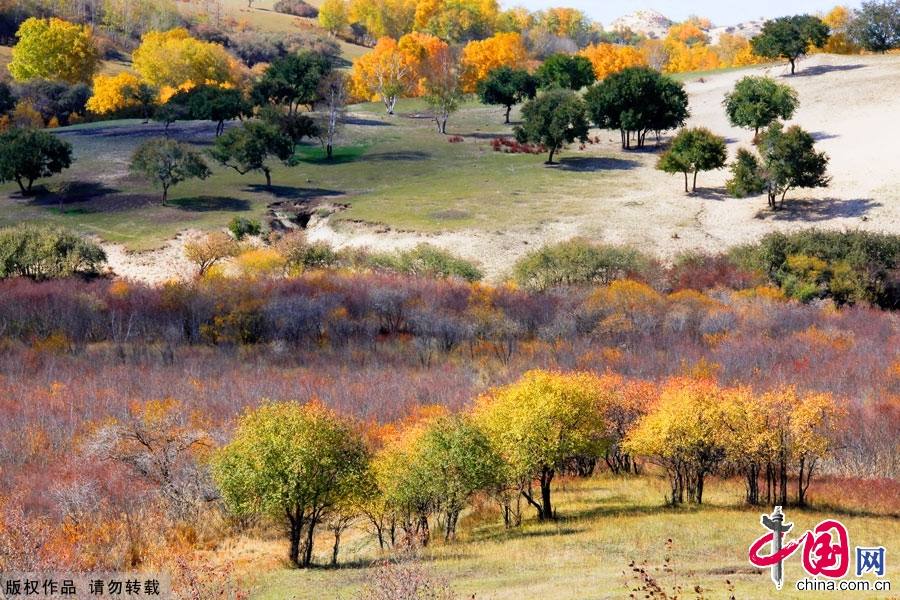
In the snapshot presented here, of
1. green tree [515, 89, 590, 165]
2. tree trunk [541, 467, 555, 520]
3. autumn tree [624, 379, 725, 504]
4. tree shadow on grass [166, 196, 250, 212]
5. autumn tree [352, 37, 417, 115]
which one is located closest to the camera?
tree trunk [541, 467, 555, 520]

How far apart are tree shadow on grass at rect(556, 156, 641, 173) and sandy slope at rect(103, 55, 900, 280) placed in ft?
5.74

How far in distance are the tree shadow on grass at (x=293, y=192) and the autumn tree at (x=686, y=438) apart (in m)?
55.9

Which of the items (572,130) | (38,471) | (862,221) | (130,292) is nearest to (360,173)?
(572,130)

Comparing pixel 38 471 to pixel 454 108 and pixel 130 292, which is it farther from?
pixel 454 108

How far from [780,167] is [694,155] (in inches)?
388

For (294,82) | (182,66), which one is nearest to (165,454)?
(294,82)

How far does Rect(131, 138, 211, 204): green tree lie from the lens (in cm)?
10112

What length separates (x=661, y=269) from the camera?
86.4 metres

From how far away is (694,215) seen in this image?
96312 millimetres

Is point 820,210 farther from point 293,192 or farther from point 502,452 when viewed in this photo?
point 502,452

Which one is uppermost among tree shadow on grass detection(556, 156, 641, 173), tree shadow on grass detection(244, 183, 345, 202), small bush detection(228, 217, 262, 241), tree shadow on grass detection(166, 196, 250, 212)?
tree shadow on grass detection(556, 156, 641, 173)

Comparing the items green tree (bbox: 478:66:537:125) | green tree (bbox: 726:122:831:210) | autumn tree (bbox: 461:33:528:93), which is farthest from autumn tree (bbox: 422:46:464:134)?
green tree (bbox: 726:122:831:210)

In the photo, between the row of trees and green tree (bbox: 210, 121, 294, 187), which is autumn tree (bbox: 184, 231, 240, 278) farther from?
the row of trees

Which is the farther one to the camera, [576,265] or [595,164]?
[595,164]
